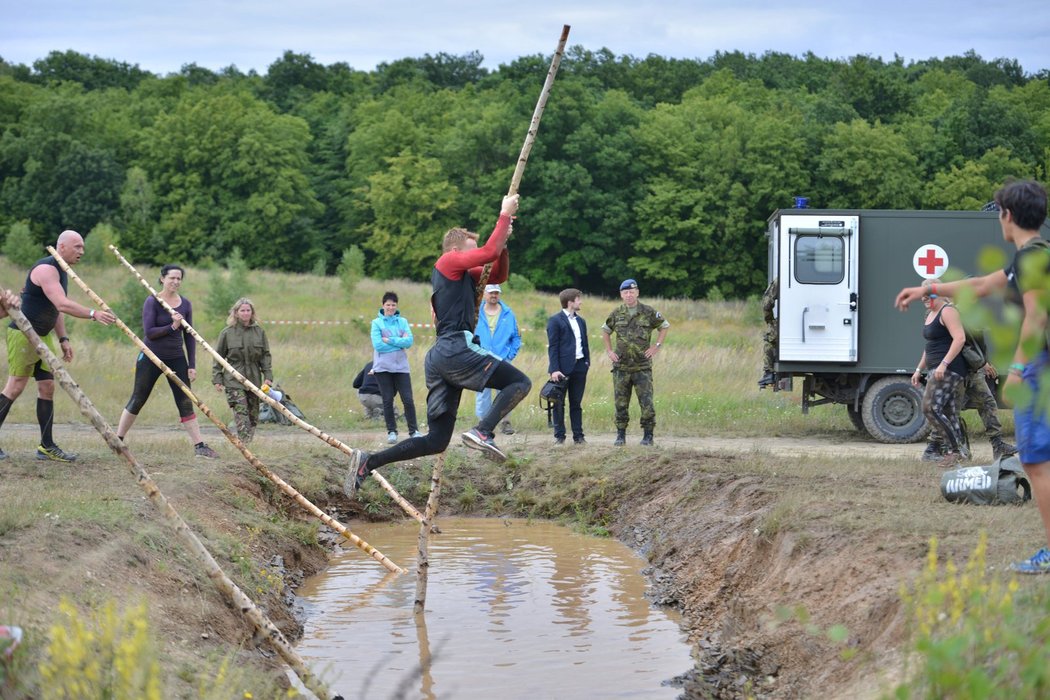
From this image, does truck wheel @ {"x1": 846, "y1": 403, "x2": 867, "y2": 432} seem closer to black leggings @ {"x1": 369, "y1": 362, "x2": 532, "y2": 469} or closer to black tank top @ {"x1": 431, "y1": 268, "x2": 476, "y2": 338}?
black leggings @ {"x1": 369, "y1": 362, "x2": 532, "y2": 469}

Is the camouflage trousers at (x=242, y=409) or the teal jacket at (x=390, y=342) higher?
the teal jacket at (x=390, y=342)

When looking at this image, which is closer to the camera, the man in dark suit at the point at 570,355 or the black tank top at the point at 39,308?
the black tank top at the point at 39,308

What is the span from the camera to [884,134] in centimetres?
6675

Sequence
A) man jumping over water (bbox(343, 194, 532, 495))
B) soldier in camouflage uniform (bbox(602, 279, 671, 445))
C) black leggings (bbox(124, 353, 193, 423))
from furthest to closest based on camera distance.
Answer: soldier in camouflage uniform (bbox(602, 279, 671, 445)) < black leggings (bbox(124, 353, 193, 423)) < man jumping over water (bbox(343, 194, 532, 495))

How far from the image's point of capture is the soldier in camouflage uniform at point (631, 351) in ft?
51.9

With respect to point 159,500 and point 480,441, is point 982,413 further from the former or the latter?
point 159,500

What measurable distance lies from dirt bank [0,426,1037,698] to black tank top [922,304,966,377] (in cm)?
106

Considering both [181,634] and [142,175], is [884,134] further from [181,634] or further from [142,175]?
[181,634]

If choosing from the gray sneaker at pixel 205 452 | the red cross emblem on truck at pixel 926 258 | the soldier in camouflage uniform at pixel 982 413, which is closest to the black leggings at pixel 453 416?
the gray sneaker at pixel 205 452

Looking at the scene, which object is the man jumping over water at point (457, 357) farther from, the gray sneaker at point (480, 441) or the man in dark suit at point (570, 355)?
the man in dark suit at point (570, 355)

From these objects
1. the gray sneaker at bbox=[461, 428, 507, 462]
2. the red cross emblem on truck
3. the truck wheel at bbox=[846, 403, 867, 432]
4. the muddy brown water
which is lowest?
the muddy brown water

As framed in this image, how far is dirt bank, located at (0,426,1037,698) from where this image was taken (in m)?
7.36

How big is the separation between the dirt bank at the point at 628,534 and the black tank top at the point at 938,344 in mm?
1057

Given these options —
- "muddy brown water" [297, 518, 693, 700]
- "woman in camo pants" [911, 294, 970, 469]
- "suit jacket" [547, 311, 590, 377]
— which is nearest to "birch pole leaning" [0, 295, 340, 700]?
"muddy brown water" [297, 518, 693, 700]
